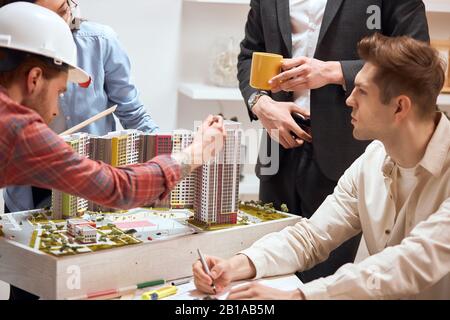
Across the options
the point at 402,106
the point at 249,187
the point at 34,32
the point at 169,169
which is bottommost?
the point at 249,187

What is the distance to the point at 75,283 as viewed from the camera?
149cm

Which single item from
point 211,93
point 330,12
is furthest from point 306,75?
point 211,93

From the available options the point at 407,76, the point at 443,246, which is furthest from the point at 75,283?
the point at 407,76

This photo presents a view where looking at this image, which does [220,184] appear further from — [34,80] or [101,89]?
[101,89]

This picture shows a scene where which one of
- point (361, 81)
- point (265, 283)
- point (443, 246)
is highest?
point (361, 81)

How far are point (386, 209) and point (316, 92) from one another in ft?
1.71

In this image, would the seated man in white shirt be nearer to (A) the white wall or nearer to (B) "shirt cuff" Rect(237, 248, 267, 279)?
(B) "shirt cuff" Rect(237, 248, 267, 279)

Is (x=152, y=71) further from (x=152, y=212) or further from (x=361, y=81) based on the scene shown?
(x=361, y=81)

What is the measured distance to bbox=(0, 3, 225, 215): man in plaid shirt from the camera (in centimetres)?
136

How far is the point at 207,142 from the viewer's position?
165cm

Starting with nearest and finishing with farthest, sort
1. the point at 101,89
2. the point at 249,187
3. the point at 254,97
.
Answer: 1. the point at 254,97
2. the point at 101,89
3. the point at 249,187

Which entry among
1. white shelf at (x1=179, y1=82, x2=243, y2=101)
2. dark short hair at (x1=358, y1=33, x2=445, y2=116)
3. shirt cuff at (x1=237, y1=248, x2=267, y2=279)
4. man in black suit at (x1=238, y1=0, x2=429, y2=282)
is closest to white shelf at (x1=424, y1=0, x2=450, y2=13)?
white shelf at (x1=179, y1=82, x2=243, y2=101)

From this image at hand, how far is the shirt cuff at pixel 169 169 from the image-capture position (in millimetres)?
1545
